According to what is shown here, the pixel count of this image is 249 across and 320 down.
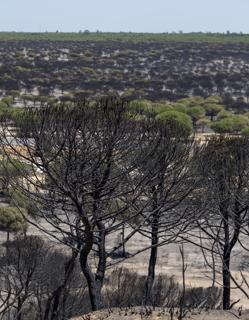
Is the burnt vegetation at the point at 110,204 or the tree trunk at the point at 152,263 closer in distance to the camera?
the burnt vegetation at the point at 110,204

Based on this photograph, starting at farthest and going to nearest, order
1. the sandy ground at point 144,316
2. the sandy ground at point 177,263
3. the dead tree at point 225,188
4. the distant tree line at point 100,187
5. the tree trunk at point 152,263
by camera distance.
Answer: the sandy ground at point 177,263 → the dead tree at point 225,188 → the tree trunk at point 152,263 → the distant tree line at point 100,187 → the sandy ground at point 144,316

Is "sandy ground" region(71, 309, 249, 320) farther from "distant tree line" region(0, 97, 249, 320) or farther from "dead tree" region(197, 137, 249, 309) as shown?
"dead tree" region(197, 137, 249, 309)

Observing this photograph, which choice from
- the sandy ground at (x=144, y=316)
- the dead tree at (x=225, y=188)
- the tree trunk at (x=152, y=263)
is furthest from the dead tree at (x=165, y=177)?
the sandy ground at (x=144, y=316)

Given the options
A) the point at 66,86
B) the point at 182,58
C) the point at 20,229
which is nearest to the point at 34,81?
the point at 66,86

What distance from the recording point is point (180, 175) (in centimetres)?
1708

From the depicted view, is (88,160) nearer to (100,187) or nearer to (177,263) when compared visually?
(100,187)

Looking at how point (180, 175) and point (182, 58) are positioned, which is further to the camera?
point (182, 58)

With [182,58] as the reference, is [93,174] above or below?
below

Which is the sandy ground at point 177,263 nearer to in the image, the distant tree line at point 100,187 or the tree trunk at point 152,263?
the tree trunk at point 152,263

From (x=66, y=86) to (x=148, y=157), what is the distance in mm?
66379

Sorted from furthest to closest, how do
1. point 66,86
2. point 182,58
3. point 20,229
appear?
point 182,58 → point 66,86 → point 20,229

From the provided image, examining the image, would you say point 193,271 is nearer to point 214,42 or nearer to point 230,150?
point 230,150

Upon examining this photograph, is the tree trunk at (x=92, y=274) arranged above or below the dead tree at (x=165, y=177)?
below

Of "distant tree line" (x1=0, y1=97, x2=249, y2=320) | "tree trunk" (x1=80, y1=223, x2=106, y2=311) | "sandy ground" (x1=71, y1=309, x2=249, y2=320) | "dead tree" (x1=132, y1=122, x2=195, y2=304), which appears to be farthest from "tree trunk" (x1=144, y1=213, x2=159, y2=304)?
"sandy ground" (x1=71, y1=309, x2=249, y2=320)
